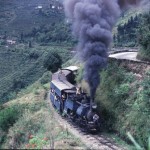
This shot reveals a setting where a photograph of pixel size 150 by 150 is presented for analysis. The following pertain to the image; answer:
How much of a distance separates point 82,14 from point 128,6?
17.0 ft

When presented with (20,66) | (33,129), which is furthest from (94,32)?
(20,66)

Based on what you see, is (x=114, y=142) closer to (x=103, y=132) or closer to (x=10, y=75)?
(x=103, y=132)

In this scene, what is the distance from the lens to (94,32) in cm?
1769

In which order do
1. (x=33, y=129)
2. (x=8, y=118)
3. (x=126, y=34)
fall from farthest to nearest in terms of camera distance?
1. (x=126, y=34)
2. (x=8, y=118)
3. (x=33, y=129)

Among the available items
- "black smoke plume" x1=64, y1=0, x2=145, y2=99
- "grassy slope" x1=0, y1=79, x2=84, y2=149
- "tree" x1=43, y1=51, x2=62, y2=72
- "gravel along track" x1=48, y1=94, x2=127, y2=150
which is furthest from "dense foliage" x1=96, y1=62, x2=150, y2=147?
"tree" x1=43, y1=51, x2=62, y2=72

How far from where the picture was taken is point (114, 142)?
1644 cm

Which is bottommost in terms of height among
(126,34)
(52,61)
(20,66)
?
(20,66)

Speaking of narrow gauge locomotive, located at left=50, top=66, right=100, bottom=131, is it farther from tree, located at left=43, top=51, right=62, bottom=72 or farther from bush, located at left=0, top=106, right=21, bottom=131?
tree, located at left=43, top=51, right=62, bottom=72

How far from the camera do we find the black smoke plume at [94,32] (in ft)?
58.3

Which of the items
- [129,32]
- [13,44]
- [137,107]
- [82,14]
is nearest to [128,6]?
[82,14]

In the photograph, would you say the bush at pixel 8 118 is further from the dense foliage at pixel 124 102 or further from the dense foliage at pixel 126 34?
the dense foliage at pixel 126 34

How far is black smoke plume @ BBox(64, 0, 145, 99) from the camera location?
58.3ft

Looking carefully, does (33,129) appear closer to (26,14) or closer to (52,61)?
(52,61)

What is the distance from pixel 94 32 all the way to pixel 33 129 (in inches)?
240
